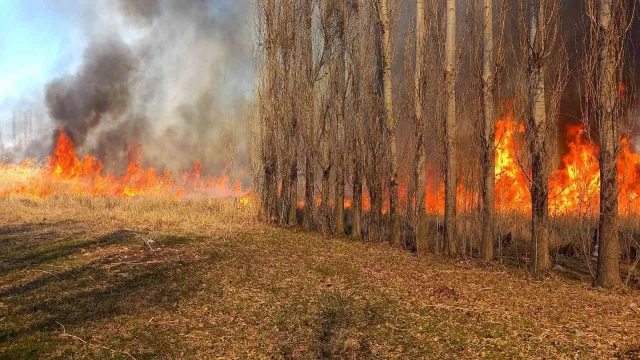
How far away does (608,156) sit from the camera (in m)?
7.27

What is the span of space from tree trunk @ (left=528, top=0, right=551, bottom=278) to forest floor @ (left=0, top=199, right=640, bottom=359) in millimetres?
621

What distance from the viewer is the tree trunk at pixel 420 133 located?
10844mm

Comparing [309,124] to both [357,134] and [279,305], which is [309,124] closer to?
[357,134]

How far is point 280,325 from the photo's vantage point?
557cm

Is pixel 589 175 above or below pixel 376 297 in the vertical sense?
above

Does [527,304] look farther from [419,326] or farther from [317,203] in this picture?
[317,203]

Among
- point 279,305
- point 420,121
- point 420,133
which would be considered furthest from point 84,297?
point 420,121

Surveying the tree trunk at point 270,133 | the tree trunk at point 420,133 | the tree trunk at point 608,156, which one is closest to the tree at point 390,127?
the tree trunk at point 420,133

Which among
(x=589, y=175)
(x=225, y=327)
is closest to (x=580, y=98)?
(x=589, y=175)

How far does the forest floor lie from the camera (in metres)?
4.86

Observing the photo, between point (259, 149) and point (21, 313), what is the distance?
11.2 metres

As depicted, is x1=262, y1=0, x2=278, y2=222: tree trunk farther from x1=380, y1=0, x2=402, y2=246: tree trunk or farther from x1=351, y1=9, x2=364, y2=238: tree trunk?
x1=380, y1=0, x2=402, y2=246: tree trunk

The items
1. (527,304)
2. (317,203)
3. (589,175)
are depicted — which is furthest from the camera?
(317,203)

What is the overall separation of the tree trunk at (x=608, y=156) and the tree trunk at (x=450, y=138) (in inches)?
134
